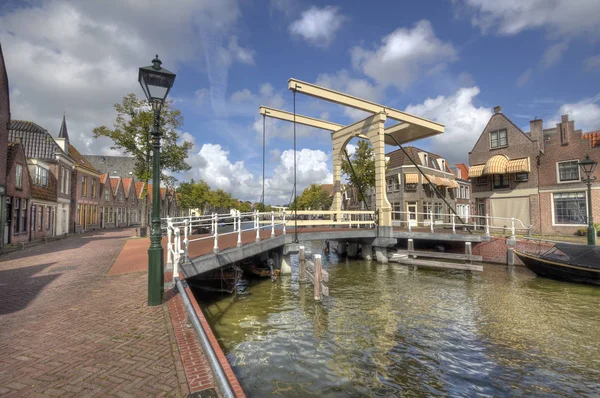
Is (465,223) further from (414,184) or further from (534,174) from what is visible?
(534,174)

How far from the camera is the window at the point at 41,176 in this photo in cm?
2075

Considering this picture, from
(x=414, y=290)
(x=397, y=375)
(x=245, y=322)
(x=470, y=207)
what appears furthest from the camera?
(x=470, y=207)

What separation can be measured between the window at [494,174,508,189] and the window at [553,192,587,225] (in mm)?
3002

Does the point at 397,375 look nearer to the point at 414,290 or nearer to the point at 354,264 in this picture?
the point at 414,290

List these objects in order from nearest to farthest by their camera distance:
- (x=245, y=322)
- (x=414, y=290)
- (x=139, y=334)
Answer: (x=139, y=334), (x=245, y=322), (x=414, y=290)

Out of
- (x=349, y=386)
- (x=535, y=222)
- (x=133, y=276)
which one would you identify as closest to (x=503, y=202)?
(x=535, y=222)

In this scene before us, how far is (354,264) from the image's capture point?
1642 centimetres

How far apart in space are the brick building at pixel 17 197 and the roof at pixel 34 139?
187 inches

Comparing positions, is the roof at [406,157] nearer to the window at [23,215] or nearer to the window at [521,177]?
the window at [521,177]

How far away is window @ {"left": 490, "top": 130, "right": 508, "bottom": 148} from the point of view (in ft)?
72.9

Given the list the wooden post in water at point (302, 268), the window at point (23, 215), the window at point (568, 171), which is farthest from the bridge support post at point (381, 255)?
the window at point (23, 215)

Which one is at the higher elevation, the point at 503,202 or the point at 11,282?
the point at 503,202

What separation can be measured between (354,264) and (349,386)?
11.8 metres

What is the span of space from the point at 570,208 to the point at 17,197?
3440cm
